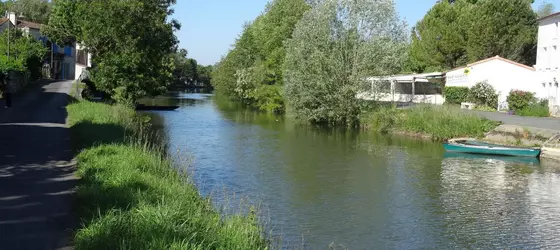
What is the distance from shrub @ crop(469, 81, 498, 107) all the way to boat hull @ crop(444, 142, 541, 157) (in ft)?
54.9

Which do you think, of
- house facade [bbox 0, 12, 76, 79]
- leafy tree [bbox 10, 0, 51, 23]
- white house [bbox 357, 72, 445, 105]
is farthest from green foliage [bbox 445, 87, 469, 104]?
leafy tree [bbox 10, 0, 51, 23]

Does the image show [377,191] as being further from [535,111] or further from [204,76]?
[204,76]

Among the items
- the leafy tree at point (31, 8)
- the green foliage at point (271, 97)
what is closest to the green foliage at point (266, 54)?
the green foliage at point (271, 97)

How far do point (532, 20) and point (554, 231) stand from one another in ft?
147

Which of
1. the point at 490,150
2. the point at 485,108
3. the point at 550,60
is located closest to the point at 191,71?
the point at 485,108

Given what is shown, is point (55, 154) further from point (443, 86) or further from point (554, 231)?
point (443, 86)

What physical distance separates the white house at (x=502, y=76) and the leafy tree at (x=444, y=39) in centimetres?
979

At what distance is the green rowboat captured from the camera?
2938 centimetres

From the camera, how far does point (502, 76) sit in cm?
4594

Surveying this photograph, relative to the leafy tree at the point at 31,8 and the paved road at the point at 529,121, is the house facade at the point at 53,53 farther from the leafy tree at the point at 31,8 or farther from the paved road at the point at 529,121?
the paved road at the point at 529,121

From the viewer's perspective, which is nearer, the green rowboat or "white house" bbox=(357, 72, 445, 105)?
the green rowboat

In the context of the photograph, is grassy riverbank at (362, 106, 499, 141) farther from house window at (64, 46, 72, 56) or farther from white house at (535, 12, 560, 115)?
house window at (64, 46, 72, 56)

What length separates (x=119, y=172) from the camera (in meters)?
12.8

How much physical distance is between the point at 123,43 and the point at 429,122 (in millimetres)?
20467
